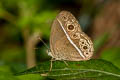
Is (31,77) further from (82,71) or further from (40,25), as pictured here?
(40,25)

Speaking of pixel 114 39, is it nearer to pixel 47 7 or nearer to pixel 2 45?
pixel 47 7

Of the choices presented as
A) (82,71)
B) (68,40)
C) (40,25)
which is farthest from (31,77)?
(40,25)

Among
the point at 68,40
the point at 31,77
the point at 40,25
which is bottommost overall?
the point at 31,77

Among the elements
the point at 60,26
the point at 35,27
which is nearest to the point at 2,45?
the point at 35,27

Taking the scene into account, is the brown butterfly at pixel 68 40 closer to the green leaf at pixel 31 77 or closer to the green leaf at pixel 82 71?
the green leaf at pixel 82 71

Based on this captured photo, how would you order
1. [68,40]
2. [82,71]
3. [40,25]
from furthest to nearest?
[40,25] < [68,40] < [82,71]

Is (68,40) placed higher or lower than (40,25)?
lower
